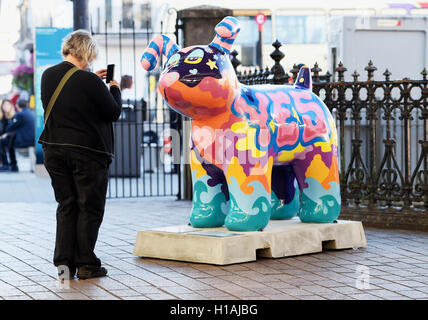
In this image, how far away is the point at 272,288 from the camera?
5.04m

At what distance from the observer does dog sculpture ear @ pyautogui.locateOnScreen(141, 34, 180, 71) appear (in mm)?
6055

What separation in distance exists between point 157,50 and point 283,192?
5.58ft

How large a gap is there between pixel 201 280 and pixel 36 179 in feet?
35.6

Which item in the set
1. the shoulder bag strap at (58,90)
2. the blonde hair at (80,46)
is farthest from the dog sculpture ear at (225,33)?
the shoulder bag strap at (58,90)

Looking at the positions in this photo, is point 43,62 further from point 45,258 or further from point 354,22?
point 45,258

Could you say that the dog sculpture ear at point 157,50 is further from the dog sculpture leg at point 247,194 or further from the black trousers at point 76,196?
the black trousers at point 76,196

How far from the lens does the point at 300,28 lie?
18.3m

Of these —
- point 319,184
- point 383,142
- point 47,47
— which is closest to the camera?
point 319,184

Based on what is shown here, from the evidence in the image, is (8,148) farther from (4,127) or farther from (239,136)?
(239,136)

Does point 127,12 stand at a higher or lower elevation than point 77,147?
higher

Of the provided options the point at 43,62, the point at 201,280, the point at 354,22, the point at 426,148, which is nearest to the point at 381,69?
the point at 354,22

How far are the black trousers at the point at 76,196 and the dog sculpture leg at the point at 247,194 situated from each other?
109cm

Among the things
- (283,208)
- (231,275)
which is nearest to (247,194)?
(231,275)

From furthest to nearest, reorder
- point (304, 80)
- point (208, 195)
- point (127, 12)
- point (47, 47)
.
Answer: point (127, 12) → point (47, 47) → point (304, 80) → point (208, 195)
